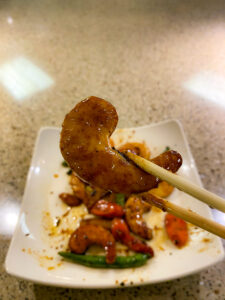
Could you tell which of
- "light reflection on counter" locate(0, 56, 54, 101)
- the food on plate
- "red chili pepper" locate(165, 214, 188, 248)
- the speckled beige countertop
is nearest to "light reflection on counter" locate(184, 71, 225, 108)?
the speckled beige countertop

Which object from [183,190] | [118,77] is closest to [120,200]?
[183,190]

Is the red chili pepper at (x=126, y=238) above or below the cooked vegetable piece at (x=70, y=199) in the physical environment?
above

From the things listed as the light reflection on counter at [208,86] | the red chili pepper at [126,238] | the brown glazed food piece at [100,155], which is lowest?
the red chili pepper at [126,238]

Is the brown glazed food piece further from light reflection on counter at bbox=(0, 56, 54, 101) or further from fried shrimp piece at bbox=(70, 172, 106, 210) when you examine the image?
light reflection on counter at bbox=(0, 56, 54, 101)

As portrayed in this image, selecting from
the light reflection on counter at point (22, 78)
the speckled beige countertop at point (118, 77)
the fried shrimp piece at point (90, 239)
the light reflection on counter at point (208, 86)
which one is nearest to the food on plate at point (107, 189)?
the fried shrimp piece at point (90, 239)

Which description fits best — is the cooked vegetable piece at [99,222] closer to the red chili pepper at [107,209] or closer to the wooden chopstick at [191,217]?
the red chili pepper at [107,209]
